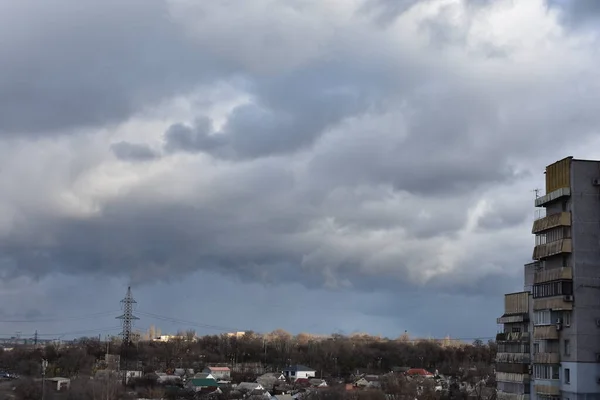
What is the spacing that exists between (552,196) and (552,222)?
4.96 ft

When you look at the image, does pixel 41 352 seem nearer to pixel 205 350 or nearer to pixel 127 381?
pixel 205 350

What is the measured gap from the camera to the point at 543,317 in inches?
1668

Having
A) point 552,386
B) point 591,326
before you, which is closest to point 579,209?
point 591,326

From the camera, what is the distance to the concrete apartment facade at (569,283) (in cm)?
3962

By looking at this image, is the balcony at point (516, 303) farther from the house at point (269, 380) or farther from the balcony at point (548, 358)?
the house at point (269, 380)

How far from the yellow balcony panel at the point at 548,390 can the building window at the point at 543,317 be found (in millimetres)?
3473

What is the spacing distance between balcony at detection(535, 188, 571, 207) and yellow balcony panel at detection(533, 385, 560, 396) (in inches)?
396

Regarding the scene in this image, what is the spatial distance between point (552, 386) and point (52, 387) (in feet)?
289

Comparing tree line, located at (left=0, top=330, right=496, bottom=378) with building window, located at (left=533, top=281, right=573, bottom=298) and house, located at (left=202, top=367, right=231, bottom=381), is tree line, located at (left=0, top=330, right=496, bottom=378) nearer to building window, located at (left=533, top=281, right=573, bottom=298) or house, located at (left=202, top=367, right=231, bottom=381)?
house, located at (left=202, top=367, right=231, bottom=381)

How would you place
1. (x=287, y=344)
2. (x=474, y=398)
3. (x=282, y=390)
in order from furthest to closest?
1. (x=287, y=344)
2. (x=282, y=390)
3. (x=474, y=398)

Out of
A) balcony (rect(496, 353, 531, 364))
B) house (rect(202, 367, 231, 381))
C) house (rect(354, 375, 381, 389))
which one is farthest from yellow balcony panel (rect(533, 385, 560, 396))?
house (rect(202, 367, 231, 381))

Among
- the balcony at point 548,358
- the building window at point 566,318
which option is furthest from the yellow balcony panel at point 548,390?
the building window at point 566,318

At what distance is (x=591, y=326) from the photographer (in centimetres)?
3981

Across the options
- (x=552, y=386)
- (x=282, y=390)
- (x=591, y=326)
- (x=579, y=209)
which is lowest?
(x=282, y=390)
